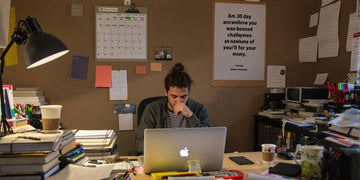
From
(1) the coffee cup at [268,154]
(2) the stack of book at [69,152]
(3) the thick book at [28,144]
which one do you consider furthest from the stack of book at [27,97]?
(1) the coffee cup at [268,154]

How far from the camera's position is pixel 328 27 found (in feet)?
10.2

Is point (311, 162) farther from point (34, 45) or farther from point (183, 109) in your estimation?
point (34, 45)

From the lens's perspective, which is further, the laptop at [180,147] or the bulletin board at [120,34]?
the bulletin board at [120,34]

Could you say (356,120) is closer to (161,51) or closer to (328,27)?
(328,27)

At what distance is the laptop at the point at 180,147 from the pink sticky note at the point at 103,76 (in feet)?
5.54

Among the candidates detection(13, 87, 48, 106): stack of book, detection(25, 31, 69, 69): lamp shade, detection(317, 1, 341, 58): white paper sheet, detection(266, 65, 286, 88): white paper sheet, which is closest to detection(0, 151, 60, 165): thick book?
detection(25, 31, 69, 69): lamp shade

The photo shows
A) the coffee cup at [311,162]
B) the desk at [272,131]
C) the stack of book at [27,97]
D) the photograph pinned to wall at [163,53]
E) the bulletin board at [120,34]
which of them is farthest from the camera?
the photograph pinned to wall at [163,53]

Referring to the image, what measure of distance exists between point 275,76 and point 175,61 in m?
1.19

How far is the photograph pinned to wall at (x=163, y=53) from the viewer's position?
121 inches

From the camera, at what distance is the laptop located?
1398 mm

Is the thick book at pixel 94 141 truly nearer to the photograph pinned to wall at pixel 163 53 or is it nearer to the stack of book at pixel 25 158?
the stack of book at pixel 25 158

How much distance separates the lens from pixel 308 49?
3352mm

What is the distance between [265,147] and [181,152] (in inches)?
22.5

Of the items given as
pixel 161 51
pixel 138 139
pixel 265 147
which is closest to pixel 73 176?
pixel 138 139
